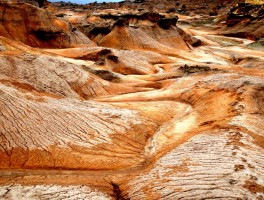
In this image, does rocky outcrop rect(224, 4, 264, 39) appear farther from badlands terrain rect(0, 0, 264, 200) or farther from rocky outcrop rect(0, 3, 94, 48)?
badlands terrain rect(0, 0, 264, 200)

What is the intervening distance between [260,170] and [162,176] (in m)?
Result: 1.61

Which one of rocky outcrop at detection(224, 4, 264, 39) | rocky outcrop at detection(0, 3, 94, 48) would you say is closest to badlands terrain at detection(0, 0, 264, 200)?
rocky outcrop at detection(0, 3, 94, 48)

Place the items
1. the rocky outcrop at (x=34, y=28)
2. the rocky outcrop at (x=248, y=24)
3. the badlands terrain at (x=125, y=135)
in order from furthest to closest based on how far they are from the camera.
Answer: the rocky outcrop at (x=248, y=24) → the rocky outcrop at (x=34, y=28) → the badlands terrain at (x=125, y=135)

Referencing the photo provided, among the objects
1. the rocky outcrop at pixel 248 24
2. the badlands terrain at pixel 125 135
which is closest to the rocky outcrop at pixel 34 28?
the badlands terrain at pixel 125 135

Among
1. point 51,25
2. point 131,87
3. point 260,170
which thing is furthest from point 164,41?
point 260,170

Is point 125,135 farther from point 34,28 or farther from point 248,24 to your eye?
point 248,24

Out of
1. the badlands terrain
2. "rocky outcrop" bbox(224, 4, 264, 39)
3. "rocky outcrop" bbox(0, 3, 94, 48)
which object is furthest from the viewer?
"rocky outcrop" bbox(224, 4, 264, 39)

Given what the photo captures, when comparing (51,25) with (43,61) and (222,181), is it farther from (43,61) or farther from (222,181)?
(222,181)

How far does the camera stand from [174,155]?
6.12m

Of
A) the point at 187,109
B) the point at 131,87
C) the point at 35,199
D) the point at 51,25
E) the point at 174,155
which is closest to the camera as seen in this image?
the point at 35,199

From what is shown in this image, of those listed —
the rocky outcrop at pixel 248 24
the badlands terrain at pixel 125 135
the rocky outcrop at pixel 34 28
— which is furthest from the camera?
the rocky outcrop at pixel 248 24

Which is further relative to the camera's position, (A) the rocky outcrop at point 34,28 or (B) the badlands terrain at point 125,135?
(A) the rocky outcrop at point 34,28

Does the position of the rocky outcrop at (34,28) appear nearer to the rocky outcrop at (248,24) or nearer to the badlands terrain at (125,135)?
the badlands terrain at (125,135)

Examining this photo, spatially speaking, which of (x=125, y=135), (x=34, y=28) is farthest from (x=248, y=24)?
(x=125, y=135)
